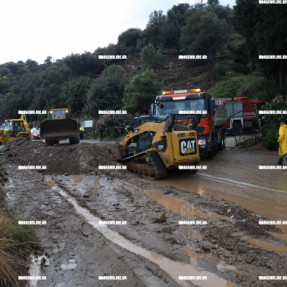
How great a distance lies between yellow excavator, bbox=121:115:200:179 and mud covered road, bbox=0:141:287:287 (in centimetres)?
43

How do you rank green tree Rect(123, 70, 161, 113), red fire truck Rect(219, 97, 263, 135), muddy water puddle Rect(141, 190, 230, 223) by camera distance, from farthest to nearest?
1. green tree Rect(123, 70, 161, 113)
2. red fire truck Rect(219, 97, 263, 135)
3. muddy water puddle Rect(141, 190, 230, 223)

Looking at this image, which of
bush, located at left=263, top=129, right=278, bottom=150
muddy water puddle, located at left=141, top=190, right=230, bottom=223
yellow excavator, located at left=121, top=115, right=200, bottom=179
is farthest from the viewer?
bush, located at left=263, top=129, right=278, bottom=150

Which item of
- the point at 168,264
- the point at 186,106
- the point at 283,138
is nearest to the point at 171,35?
the point at 186,106

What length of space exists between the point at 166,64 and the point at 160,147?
4658 cm

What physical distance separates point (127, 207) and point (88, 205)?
2.82ft

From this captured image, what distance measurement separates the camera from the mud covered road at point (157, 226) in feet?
12.7

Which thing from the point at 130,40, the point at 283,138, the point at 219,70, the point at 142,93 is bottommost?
the point at 283,138

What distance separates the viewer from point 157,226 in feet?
17.6

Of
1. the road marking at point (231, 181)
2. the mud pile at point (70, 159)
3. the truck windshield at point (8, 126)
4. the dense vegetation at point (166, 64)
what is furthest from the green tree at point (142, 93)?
the road marking at point (231, 181)

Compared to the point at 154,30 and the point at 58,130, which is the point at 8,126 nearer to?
the point at 58,130

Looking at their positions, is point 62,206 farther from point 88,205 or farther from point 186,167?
point 186,167

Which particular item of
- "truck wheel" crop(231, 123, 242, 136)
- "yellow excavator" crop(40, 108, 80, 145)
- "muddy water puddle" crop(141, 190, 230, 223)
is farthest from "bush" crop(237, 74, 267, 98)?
"muddy water puddle" crop(141, 190, 230, 223)

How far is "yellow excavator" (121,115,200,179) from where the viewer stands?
884 cm

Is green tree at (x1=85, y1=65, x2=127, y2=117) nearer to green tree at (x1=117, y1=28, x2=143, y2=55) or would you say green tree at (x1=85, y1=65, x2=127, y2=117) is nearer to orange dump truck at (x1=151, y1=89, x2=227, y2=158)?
orange dump truck at (x1=151, y1=89, x2=227, y2=158)
